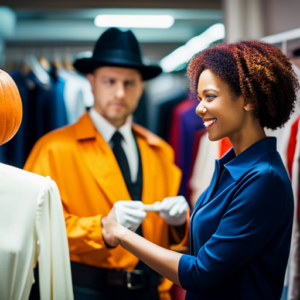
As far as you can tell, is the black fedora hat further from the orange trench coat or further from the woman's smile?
the woman's smile

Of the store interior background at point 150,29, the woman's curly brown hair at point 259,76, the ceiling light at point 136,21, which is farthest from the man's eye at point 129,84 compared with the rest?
the ceiling light at point 136,21

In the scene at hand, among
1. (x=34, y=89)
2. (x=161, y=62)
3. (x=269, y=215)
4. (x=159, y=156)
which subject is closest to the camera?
(x=269, y=215)

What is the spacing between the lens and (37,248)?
1.25 m

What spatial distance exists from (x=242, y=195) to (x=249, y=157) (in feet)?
0.47

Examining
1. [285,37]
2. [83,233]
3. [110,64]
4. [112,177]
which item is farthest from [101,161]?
[285,37]

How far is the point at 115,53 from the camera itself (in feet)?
5.95

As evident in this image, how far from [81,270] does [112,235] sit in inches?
13.4

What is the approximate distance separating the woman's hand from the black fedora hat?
70 cm

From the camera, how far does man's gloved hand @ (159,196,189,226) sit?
1570 mm

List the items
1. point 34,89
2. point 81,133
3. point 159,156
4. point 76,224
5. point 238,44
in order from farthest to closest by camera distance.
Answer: point 34,89
point 159,156
point 81,133
point 76,224
point 238,44

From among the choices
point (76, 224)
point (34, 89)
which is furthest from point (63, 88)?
point (76, 224)

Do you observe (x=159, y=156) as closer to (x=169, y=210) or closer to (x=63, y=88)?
(x=169, y=210)

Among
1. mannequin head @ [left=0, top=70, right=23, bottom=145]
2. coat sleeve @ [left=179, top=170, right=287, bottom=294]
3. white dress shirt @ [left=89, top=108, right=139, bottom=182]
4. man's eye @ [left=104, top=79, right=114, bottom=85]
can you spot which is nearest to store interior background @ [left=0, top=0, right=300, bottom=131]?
man's eye @ [left=104, top=79, right=114, bottom=85]

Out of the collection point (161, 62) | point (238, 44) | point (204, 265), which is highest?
point (161, 62)
